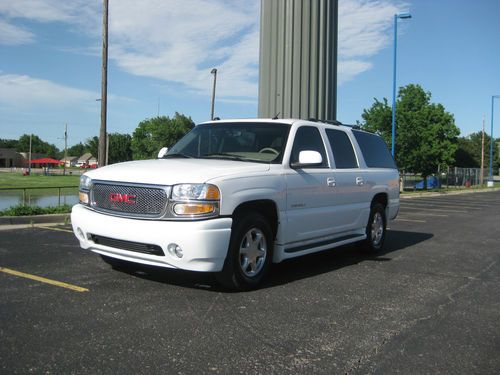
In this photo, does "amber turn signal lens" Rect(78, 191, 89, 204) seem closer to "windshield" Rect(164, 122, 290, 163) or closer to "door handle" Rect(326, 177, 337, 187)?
"windshield" Rect(164, 122, 290, 163)

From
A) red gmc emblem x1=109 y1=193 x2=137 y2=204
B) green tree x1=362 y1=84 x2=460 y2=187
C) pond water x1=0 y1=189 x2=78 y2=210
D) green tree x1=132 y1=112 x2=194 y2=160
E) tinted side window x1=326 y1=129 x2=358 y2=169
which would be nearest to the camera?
red gmc emblem x1=109 y1=193 x2=137 y2=204

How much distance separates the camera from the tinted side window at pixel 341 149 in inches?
264

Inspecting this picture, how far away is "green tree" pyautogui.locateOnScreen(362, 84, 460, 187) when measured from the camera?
35.4m

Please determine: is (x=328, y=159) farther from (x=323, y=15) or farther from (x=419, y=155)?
(x=419, y=155)

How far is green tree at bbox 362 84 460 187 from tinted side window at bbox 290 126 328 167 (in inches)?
1199

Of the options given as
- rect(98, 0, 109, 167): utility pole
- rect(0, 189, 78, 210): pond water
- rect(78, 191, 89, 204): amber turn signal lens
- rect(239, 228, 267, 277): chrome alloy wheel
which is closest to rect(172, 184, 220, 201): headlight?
rect(239, 228, 267, 277): chrome alloy wheel

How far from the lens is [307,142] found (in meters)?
6.20

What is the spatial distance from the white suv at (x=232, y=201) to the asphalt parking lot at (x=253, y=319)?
1.37 ft

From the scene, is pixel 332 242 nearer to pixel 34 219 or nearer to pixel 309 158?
pixel 309 158

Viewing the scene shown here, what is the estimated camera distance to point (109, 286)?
5238 mm

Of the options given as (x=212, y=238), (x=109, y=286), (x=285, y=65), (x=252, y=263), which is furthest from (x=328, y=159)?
(x=285, y=65)

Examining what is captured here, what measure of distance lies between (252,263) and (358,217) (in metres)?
2.39

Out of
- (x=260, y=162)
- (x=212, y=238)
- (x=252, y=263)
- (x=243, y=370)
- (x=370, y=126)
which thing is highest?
(x=370, y=126)

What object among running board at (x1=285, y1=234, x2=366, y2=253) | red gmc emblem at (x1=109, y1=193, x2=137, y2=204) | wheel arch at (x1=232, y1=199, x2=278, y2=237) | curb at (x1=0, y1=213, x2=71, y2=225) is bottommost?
curb at (x1=0, y1=213, x2=71, y2=225)
